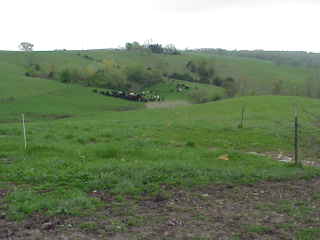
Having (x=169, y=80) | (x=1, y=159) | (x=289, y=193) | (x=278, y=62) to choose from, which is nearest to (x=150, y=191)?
(x=289, y=193)

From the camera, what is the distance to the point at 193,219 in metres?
7.12

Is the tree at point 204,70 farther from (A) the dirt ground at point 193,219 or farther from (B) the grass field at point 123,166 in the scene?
(A) the dirt ground at point 193,219

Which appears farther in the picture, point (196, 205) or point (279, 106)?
point (279, 106)

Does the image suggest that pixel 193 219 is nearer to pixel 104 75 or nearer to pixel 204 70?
pixel 104 75

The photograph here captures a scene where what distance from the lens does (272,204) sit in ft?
26.3

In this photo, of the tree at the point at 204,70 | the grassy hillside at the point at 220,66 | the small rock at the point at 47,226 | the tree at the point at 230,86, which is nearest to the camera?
the small rock at the point at 47,226

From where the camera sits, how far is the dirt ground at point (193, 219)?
643 centimetres

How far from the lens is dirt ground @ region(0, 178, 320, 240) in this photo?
643 centimetres

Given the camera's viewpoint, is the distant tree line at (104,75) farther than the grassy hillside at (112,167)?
Yes

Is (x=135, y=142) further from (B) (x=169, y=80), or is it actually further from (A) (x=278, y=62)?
(A) (x=278, y=62)

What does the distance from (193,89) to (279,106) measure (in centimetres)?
4894

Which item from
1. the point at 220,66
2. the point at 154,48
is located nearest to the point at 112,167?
the point at 220,66

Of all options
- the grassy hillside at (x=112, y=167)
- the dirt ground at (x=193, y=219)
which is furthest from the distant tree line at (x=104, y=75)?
the dirt ground at (x=193, y=219)

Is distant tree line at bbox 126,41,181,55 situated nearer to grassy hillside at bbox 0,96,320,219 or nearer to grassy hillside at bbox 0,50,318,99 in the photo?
grassy hillside at bbox 0,50,318,99
